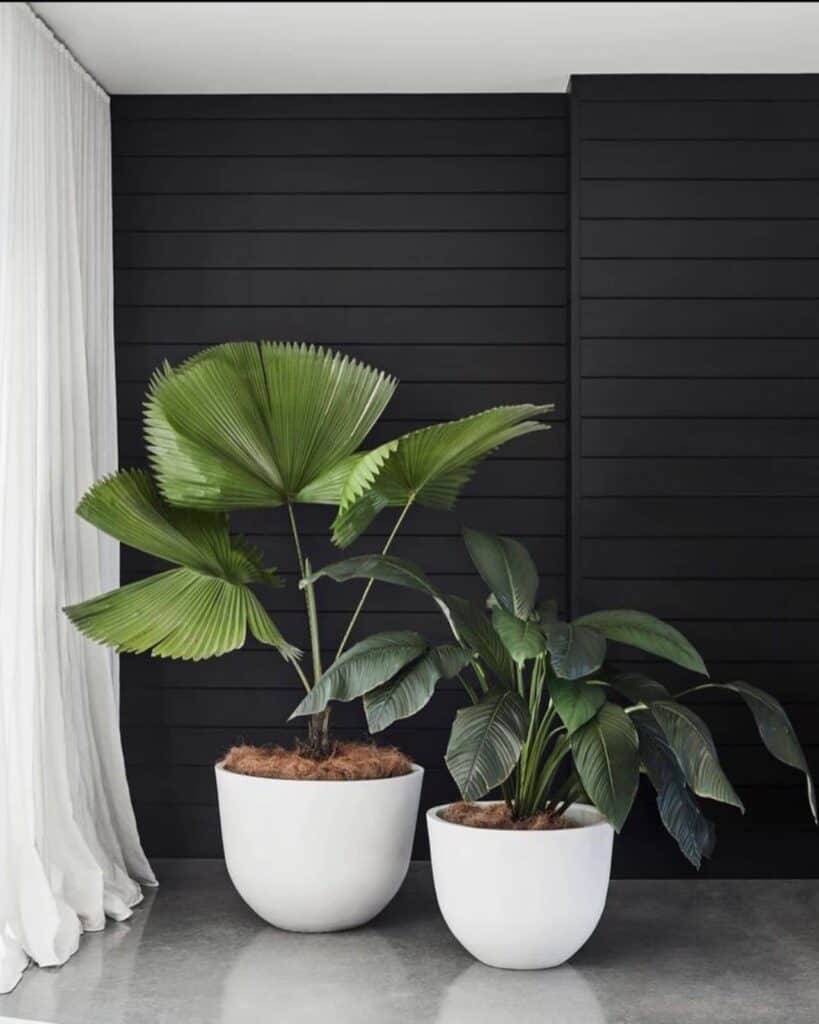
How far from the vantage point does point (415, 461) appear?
3305 millimetres

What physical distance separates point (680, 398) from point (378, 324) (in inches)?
38.1

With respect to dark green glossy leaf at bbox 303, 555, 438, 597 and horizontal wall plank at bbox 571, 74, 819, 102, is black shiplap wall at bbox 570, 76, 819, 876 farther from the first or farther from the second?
dark green glossy leaf at bbox 303, 555, 438, 597

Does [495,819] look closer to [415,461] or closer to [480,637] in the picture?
[480,637]

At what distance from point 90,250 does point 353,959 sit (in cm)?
211

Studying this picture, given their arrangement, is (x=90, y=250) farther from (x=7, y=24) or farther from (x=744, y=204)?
(x=744, y=204)

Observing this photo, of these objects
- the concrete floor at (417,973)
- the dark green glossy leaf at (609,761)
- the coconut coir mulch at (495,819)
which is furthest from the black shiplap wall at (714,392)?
the dark green glossy leaf at (609,761)

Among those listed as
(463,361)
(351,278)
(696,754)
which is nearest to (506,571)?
(696,754)

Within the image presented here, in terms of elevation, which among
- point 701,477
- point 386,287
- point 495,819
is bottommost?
point 495,819

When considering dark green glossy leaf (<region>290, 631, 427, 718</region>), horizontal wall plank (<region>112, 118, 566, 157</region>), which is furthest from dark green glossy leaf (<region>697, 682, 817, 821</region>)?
horizontal wall plank (<region>112, 118, 566, 157</region>)

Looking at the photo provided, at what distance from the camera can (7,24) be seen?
9.87 ft

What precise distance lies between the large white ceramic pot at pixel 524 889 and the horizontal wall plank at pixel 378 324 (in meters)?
1.61

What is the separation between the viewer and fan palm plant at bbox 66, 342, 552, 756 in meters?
3.22

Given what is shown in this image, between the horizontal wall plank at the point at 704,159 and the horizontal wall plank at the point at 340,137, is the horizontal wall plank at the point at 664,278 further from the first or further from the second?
the horizontal wall plank at the point at 340,137

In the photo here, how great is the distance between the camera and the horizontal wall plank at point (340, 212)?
3.98 meters
